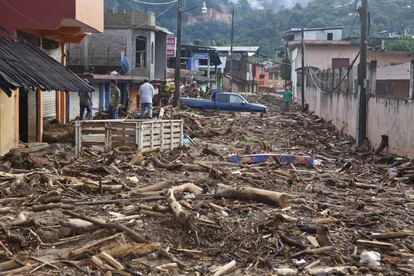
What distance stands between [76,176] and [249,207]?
13.2 feet

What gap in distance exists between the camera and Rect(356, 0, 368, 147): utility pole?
21.6 meters

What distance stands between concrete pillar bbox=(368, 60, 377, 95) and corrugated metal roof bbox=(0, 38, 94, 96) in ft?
35.0

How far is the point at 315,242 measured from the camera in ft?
25.6

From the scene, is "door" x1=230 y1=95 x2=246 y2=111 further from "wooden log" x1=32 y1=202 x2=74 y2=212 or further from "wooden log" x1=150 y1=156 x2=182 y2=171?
"wooden log" x1=32 y1=202 x2=74 y2=212

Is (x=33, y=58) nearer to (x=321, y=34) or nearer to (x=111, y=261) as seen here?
(x=111, y=261)

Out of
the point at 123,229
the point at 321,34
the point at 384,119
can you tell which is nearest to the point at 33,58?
the point at 123,229

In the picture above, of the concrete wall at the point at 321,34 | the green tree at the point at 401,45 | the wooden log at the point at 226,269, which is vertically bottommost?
the wooden log at the point at 226,269

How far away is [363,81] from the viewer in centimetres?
2194

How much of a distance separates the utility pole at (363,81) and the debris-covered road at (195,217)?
7.00m

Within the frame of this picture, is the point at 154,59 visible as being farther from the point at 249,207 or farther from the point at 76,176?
the point at 249,207

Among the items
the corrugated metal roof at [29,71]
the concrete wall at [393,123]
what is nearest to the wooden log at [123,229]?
the corrugated metal roof at [29,71]

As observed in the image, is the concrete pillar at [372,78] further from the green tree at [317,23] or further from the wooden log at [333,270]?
the green tree at [317,23]

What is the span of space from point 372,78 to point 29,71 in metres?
13.1

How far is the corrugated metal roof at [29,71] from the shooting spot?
43.3 ft
